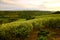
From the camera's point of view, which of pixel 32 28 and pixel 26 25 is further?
pixel 32 28

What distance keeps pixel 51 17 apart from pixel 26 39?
1.03 m

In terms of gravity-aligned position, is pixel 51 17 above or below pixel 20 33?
above

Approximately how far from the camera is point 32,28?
12.5ft

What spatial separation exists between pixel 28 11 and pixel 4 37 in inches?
43.4

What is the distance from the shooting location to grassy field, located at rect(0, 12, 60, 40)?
3.30 metres

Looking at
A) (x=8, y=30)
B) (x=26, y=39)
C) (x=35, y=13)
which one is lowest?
(x=26, y=39)

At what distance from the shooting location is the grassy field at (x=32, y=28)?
330 centimetres

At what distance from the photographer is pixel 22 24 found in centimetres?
358

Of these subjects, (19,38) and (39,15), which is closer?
(19,38)

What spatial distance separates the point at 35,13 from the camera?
4.07 meters

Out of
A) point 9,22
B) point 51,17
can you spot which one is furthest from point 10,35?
point 51,17

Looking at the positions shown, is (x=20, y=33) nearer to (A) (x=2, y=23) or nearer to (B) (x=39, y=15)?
(A) (x=2, y=23)

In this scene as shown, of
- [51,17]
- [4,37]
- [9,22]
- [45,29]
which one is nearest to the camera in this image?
[4,37]

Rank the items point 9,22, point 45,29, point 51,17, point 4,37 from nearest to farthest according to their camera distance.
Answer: point 4,37 < point 9,22 < point 45,29 < point 51,17
